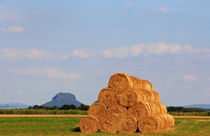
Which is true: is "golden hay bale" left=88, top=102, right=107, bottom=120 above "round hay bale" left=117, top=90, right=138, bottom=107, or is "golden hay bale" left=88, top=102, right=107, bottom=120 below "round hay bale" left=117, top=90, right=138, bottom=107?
below

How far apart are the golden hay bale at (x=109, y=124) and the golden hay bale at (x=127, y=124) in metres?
0.28

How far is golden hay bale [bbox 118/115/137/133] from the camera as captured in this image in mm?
25484

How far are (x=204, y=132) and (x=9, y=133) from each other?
1339 centimetres

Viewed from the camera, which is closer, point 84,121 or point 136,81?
point 84,121

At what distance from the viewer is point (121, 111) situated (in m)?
25.8

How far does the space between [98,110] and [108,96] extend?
119cm

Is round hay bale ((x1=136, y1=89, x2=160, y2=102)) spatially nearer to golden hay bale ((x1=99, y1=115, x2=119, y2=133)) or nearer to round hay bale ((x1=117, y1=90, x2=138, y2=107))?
round hay bale ((x1=117, y1=90, x2=138, y2=107))

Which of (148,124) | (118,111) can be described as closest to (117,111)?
(118,111)

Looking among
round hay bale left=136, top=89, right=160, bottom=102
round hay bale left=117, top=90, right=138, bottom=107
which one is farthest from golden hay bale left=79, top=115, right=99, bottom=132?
round hay bale left=136, top=89, right=160, bottom=102

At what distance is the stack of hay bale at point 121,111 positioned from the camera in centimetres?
2553

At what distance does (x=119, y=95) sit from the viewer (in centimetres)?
2598

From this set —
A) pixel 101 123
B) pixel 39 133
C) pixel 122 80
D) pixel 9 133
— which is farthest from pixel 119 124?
pixel 9 133

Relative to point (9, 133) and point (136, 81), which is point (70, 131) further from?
point (136, 81)

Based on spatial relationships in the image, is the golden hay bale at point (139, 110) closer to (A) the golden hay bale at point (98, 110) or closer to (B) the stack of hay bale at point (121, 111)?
(B) the stack of hay bale at point (121, 111)
